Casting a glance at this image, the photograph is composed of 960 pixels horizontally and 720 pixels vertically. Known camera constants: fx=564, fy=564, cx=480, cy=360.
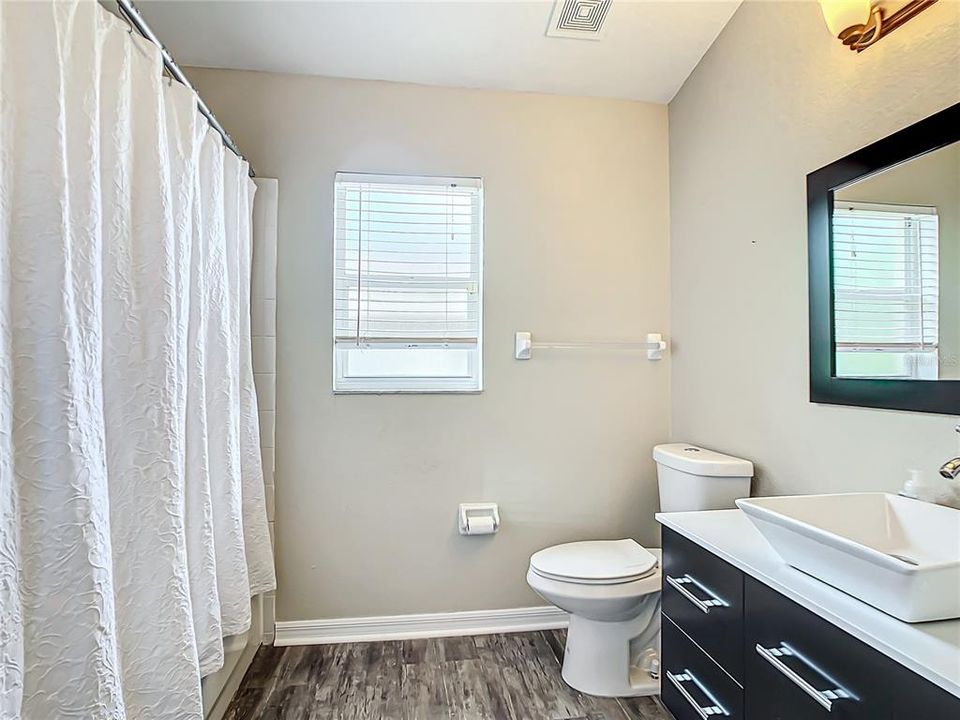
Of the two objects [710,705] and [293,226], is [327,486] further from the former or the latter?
[710,705]

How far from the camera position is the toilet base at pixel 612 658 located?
1916 mm

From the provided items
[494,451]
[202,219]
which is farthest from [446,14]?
[494,451]

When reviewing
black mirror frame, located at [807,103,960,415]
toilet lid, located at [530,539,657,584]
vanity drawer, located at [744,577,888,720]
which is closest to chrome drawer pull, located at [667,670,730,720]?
vanity drawer, located at [744,577,888,720]

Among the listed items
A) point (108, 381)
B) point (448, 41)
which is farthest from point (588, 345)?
point (108, 381)

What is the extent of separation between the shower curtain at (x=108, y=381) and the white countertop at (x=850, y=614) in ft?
3.99

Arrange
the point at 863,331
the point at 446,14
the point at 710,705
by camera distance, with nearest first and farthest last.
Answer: the point at 710,705, the point at 863,331, the point at 446,14

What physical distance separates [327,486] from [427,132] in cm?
150

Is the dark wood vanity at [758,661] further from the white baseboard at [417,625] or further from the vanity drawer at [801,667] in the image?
the white baseboard at [417,625]

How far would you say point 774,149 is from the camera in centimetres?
180

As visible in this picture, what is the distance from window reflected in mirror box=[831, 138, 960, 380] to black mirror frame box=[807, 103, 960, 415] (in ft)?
0.06

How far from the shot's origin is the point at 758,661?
3.81 ft

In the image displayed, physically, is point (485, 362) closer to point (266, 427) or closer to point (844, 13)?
point (266, 427)

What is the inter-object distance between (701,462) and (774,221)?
82 cm

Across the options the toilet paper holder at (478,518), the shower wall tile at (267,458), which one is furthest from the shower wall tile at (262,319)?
the toilet paper holder at (478,518)
